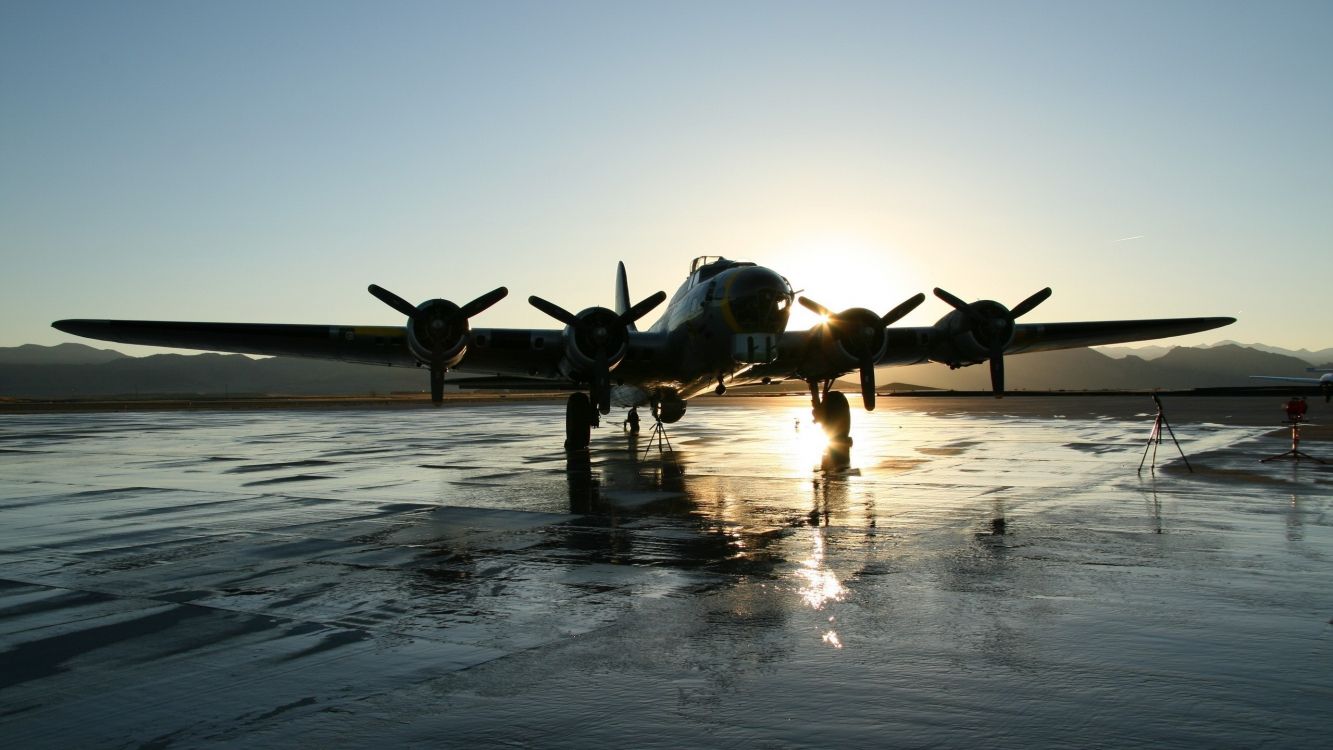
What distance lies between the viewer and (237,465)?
20141 mm

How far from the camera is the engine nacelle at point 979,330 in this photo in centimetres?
2470

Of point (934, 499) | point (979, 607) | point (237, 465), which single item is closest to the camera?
point (979, 607)

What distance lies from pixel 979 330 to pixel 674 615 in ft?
66.2

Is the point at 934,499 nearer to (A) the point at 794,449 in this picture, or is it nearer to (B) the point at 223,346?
(A) the point at 794,449

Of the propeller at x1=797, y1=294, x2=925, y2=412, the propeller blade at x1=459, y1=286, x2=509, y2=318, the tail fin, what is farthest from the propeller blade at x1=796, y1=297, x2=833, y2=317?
the tail fin

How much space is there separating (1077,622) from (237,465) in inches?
724

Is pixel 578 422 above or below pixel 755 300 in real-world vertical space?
below

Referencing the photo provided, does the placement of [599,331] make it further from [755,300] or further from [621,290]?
[621,290]

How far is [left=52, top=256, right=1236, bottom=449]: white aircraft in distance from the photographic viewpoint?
71.9ft

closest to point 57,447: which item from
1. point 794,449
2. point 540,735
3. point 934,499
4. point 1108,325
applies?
point 794,449

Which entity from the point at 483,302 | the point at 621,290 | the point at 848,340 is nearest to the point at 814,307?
the point at 848,340

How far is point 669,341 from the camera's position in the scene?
24266 mm

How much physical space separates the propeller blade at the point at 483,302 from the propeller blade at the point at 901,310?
381 inches

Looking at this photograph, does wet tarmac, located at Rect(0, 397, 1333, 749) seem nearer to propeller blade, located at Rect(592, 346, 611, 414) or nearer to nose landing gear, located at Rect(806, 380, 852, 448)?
propeller blade, located at Rect(592, 346, 611, 414)
